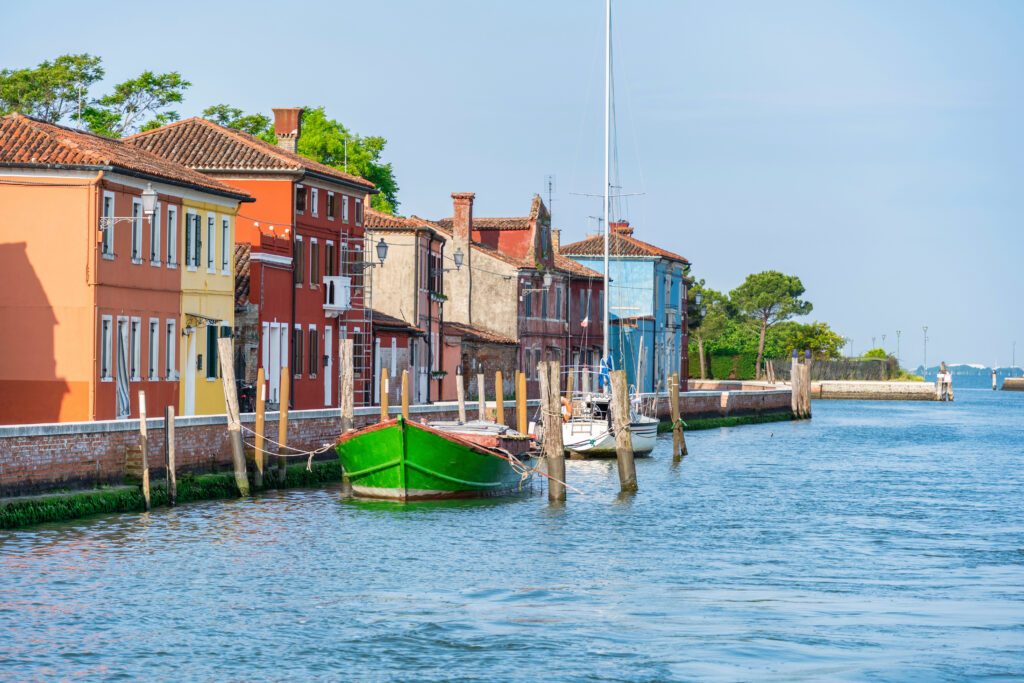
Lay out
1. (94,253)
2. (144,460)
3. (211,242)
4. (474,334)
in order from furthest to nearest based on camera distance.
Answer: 1. (474,334)
2. (211,242)
3. (94,253)
4. (144,460)

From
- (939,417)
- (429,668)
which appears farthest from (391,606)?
(939,417)

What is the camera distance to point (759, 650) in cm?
2175

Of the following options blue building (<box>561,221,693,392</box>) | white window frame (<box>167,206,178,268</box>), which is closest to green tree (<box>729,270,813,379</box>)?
blue building (<box>561,221,693,392</box>)

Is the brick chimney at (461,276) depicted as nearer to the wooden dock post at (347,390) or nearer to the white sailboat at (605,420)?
the white sailboat at (605,420)

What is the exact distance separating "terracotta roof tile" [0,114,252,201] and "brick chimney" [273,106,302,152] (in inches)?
661

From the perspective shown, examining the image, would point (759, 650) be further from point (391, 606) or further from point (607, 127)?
point (607, 127)

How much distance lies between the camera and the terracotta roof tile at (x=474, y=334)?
2760 inches

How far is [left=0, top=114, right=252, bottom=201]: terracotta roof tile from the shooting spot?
1635 inches

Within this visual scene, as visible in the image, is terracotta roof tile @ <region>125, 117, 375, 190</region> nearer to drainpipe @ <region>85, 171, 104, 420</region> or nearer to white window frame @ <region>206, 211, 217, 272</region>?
white window frame @ <region>206, 211, 217, 272</region>

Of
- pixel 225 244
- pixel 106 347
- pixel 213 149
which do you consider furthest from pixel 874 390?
pixel 106 347

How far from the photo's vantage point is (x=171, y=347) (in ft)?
153

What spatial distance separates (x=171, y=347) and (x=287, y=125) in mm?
18959

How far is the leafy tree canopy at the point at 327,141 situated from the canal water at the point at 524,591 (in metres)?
42.9

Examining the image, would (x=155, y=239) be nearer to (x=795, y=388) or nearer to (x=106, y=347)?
(x=106, y=347)
